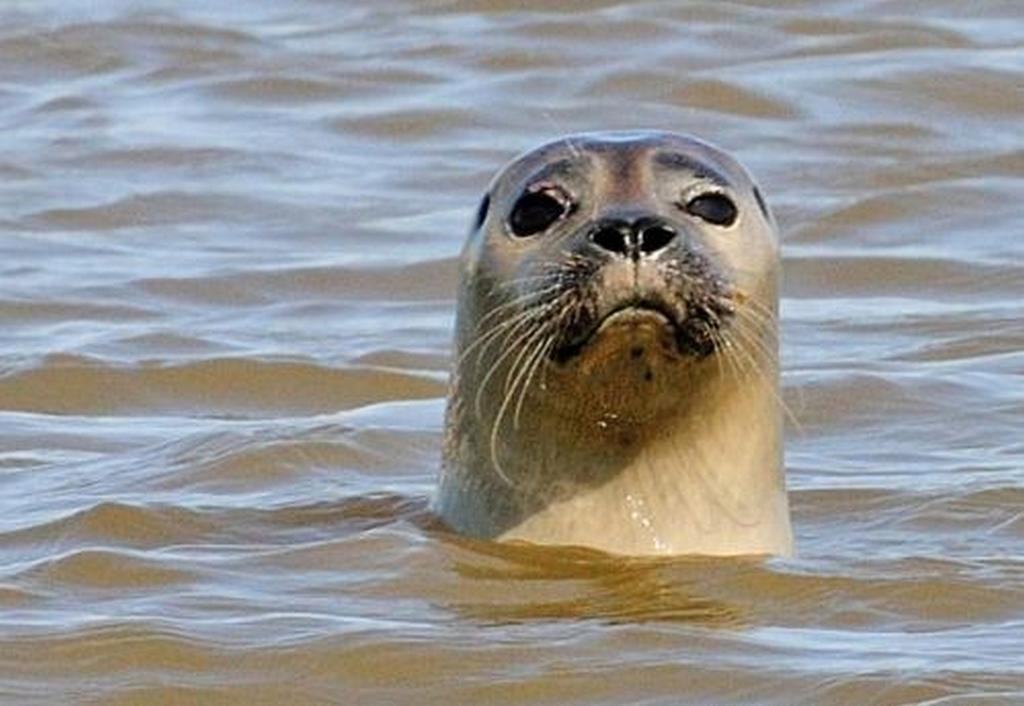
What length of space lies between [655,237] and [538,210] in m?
0.40

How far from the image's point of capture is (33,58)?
1431cm

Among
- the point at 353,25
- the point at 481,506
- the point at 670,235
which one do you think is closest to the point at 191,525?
the point at 481,506

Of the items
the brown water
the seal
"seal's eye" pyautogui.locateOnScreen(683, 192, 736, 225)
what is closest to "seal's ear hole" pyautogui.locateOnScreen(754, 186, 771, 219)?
the seal

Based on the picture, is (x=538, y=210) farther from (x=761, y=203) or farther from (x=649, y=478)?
(x=649, y=478)

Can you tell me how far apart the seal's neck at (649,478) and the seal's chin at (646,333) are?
25cm

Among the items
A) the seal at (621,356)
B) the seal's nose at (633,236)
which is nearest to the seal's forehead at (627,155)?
the seal at (621,356)

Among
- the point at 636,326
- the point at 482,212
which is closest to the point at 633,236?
the point at 636,326

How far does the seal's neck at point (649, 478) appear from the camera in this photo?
7348 mm

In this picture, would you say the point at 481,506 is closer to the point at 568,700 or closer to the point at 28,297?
the point at 568,700

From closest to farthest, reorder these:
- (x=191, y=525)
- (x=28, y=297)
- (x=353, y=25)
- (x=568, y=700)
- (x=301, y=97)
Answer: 1. (x=568, y=700)
2. (x=191, y=525)
3. (x=28, y=297)
4. (x=301, y=97)
5. (x=353, y=25)

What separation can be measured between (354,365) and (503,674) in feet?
11.1

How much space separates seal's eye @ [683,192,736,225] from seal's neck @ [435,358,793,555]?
1.00 ft

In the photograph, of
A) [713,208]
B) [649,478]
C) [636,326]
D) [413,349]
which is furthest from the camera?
[413,349]

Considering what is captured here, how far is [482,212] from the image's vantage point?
24.8 ft
